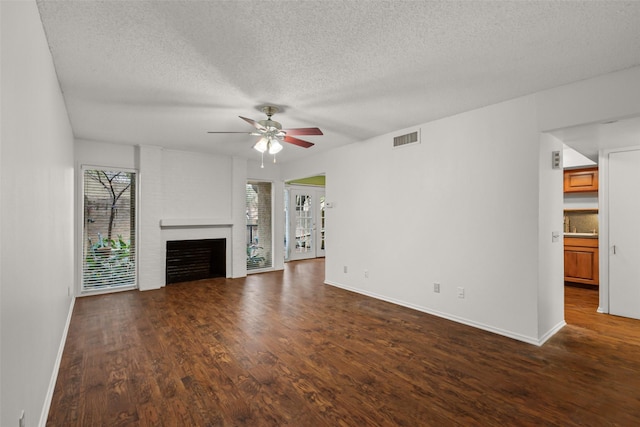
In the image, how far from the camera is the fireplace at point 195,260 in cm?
595

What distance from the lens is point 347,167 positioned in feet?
17.8

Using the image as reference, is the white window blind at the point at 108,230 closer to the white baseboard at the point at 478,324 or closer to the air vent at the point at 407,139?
the white baseboard at the point at 478,324

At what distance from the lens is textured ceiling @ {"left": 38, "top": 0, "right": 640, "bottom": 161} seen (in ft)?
6.28

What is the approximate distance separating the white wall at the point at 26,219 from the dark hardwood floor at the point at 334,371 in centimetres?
53

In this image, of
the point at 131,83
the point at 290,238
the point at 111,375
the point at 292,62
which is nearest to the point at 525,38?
the point at 292,62

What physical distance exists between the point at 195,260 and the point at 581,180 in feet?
24.4

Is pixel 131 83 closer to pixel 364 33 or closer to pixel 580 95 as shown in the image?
pixel 364 33

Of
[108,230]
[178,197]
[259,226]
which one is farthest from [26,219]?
[259,226]

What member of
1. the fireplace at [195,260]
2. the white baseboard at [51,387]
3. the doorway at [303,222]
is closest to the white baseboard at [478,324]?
the fireplace at [195,260]

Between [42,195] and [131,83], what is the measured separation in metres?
1.40

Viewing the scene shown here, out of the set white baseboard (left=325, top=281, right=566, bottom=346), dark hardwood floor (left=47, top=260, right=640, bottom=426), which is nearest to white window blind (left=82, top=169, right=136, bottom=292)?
dark hardwood floor (left=47, top=260, right=640, bottom=426)

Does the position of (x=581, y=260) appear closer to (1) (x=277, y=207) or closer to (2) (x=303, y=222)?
(1) (x=277, y=207)

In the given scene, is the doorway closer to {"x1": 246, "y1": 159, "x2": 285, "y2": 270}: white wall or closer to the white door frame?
{"x1": 246, "y1": 159, "x2": 285, "y2": 270}: white wall

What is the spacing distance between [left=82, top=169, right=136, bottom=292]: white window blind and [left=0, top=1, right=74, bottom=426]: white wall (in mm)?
3154
